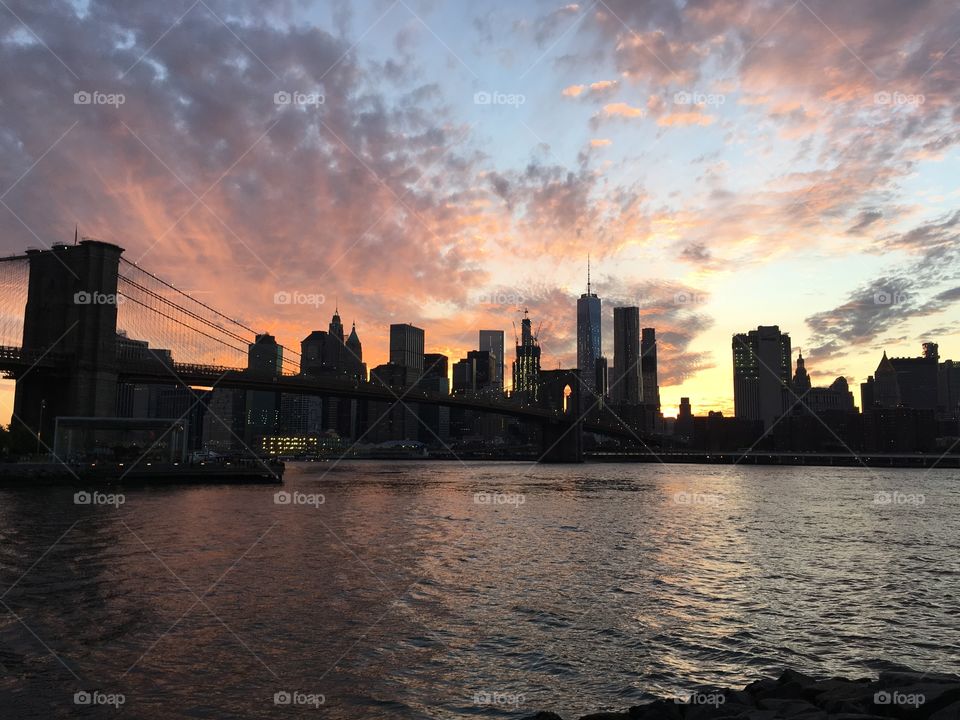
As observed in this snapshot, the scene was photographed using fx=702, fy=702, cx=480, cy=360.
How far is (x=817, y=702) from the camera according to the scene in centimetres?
1202

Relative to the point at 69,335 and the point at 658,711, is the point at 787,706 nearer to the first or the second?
the point at 658,711

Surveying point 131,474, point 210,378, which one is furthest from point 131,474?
point 210,378

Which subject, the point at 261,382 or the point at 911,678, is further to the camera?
the point at 261,382

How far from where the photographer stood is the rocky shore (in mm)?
10406

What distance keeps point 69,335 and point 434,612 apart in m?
76.2

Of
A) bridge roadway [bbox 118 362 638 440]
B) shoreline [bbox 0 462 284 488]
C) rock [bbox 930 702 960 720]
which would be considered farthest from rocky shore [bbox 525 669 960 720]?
bridge roadway [bbox 118 362 638 440]

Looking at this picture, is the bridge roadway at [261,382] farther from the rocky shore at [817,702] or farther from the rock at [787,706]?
the rock at [787,706]

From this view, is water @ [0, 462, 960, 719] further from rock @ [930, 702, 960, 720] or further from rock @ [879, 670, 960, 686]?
rock @ [930, 702, 960, 720]

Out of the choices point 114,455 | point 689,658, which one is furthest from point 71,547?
point 114,455

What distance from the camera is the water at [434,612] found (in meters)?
14.1

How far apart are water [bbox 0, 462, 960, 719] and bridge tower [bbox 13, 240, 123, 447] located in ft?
139

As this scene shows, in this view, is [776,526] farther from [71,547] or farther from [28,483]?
[28,483]

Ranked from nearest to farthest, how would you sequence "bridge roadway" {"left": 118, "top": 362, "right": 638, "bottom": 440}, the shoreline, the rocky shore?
the rocky shore → the shoreline → "bridge roadway" {"left": 118, "top": 362, "right": 638, "bottom": 440}

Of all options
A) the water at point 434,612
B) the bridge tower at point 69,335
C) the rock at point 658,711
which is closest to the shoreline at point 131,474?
the bridge tower at point 69,335
